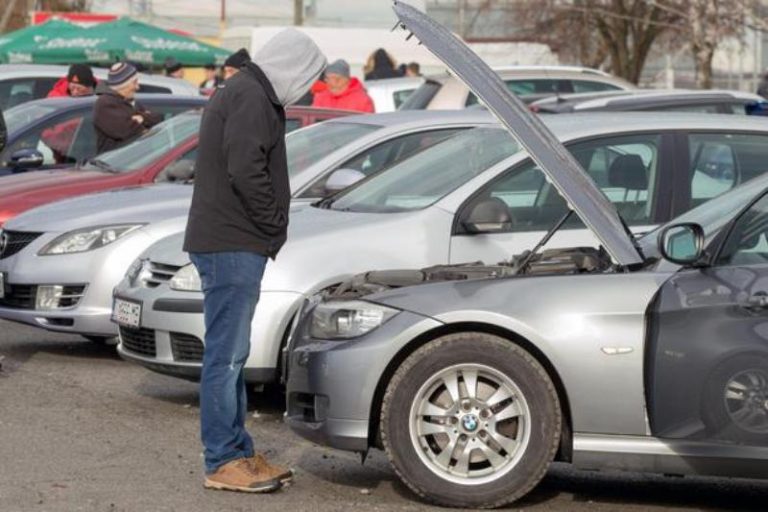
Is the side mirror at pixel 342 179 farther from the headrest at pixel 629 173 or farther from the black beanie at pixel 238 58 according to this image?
the black beanie at pixel 238 58

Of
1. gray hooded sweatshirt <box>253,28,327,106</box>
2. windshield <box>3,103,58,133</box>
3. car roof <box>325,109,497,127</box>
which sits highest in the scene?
gray hooded sweatshirt <box>253,28,327,106</box>

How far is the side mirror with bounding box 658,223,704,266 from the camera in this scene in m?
6.77

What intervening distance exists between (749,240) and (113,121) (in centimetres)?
831

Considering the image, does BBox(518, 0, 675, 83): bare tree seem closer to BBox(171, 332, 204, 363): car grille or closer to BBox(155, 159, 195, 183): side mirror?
BBox(155, 159, 195, 183): side mirror

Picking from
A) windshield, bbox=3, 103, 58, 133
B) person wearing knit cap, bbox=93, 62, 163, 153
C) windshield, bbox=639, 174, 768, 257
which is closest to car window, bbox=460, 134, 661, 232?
windshield, bbox=639, 174, 768, 257

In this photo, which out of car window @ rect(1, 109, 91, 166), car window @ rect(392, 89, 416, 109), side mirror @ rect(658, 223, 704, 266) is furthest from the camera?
car window @ rect(392, 89, 416, 109)

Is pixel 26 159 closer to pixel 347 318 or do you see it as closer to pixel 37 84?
pixel 37 84

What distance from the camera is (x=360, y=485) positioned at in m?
7.39

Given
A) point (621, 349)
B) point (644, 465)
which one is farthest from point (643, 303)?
point (644, 465)

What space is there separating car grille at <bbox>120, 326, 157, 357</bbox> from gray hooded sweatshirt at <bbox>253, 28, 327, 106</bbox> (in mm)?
2400

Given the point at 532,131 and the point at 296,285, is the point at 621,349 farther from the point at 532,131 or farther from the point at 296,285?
the point at 296,285

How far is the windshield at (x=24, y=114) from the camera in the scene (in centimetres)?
1492

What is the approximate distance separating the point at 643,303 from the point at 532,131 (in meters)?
0.81

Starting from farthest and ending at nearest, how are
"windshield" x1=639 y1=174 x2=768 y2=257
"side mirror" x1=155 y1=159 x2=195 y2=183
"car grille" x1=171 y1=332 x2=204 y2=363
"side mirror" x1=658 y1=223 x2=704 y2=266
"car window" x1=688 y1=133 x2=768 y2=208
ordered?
"side mirror" x1=155 y1=159 x2=195 y2=183 < "car window" x1=688 y1=133 x2=768 y2=208 < "car grille" x1=171 y1=332 x2=204 y2=363 < "windshield" x1=639 y1=174 x2=768 y2=257 < "side mirror" x1=658 y1=223 x2=704 y2=266
